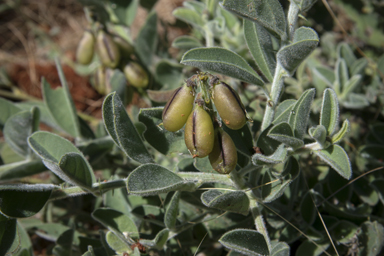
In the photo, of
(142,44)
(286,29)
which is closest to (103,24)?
(142,44)

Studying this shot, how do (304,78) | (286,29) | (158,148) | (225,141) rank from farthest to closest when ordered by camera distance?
1. (304,78)
2. (158,148)
3. (286,29)
4. (225,141)

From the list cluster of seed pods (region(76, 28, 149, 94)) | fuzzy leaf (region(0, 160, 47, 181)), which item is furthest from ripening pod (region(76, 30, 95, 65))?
fuzzy leaf (region(0, 160, 47, 181))

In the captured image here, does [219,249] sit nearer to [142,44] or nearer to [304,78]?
[304,78]

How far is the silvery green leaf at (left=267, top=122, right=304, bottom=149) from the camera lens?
1.09 m

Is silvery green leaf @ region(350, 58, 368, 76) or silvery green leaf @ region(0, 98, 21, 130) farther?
silvery green leaf @ region(350, 58, 368, 76)

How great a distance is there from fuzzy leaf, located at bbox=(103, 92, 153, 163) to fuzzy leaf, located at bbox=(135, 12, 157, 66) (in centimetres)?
128

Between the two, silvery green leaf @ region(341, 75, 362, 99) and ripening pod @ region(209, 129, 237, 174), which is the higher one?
ripening pod @ region(209, 129, 237, 174)

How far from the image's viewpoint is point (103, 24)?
7.77 feet

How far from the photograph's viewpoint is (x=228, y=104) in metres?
1.04

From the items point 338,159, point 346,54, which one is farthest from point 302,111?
point 346,54

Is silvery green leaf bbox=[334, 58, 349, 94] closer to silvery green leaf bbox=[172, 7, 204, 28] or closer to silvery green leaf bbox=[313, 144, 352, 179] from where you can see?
silvery green leaf bbox=[172, 7, 204, 28]

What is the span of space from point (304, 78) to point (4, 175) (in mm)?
1865

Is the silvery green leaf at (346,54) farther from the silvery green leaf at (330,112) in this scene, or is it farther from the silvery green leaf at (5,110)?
the silvery green leaf at (5,110)

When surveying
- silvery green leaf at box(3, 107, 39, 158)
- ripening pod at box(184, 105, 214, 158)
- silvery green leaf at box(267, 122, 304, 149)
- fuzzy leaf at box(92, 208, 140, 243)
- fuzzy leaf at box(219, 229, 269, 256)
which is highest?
ripening pod at box(184, 105, 214, 158)
